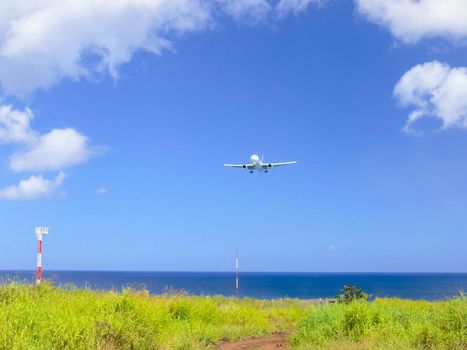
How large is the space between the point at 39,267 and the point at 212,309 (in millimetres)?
9193

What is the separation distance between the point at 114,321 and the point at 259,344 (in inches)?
248

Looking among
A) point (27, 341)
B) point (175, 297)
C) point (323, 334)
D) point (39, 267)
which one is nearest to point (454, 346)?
point (323, 334)

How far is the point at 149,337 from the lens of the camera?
15.4m

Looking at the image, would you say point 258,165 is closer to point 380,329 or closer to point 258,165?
point 258,165

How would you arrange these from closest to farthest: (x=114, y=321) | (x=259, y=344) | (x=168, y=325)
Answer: (x=114, y=321), (x=259, y=344), (x=168, y=325)

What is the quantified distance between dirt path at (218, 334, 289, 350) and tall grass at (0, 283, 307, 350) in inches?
24.8

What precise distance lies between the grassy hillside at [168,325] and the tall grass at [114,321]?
2 centimetres

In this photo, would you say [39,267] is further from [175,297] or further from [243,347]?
[243,347]

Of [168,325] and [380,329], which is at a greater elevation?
[380,329]

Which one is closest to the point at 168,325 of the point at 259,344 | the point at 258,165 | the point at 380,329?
the point at 259,344

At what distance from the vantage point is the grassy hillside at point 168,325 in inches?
497

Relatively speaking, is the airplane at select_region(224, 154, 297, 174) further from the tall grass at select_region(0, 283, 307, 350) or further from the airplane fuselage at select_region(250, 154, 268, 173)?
the tall grass at select_region(0, 283, 307, 350)

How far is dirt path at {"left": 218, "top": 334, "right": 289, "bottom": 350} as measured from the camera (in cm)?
1778

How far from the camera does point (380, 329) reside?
16688 mm
